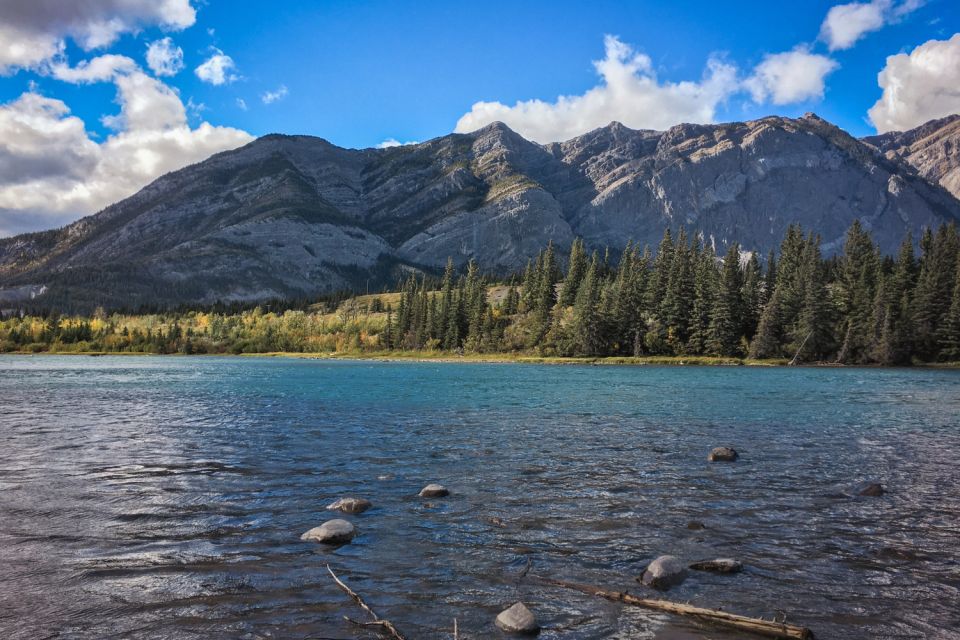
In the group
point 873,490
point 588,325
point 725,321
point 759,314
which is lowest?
point 873,490

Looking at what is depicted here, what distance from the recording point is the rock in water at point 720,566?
1402cm

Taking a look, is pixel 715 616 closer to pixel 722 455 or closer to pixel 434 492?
pixel 434 492

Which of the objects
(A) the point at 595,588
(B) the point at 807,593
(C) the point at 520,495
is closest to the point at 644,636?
(A) the point at 595,588

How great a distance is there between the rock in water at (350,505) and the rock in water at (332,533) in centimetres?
224

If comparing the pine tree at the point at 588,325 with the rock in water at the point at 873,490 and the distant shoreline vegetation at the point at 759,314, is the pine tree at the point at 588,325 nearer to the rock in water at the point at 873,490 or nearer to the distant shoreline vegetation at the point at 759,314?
the distant shoreline vegetation at the point at 759,314

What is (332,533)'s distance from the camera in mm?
16047

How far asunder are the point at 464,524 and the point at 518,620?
672 cm

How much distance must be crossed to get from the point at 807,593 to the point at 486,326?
18095cm

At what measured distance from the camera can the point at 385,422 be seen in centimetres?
4128

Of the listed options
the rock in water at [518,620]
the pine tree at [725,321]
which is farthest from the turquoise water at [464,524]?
the pine tree at [725,321]

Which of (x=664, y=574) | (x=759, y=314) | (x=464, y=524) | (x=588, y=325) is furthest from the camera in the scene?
(x=759, y=314)

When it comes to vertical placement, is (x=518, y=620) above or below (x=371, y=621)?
above

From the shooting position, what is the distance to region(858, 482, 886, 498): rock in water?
2146 cm

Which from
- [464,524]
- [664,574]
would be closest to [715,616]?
[664,574]
